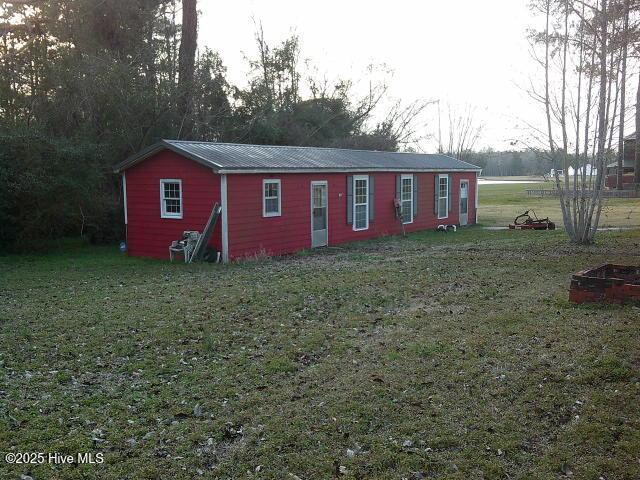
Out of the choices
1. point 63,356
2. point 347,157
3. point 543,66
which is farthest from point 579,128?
point 63,356

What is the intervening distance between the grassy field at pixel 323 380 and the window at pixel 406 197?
445 inches

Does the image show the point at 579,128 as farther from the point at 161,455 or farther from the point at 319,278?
the point at 161,455

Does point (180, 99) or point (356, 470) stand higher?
point (180, 99)

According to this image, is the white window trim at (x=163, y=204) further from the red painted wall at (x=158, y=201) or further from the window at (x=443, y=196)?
the window at (x=443, y=196)

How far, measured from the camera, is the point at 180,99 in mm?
23172

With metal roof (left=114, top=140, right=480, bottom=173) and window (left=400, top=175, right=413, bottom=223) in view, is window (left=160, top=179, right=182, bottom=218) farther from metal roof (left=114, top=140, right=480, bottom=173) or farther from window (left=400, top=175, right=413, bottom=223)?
window (left=400, top=175, right=413, bottom=223)

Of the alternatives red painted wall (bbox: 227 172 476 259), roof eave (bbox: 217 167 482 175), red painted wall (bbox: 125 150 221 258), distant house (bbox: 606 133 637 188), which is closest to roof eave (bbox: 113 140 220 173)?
red painted wall (bbox: 125 150 221 258)

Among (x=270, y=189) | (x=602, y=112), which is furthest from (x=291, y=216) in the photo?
(x=602, y=112)

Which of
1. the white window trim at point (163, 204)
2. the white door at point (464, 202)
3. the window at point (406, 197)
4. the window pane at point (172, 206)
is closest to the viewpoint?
the white window trim at point (163, 204)

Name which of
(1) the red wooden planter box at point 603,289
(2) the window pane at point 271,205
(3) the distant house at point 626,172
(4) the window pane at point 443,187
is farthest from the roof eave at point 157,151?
(3) the distant house at point 626,172

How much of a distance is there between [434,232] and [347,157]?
4.78m

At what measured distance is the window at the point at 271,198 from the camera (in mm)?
16953

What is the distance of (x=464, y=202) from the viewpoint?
27.8 metres

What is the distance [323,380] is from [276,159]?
40.4 ft
